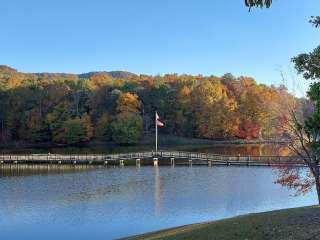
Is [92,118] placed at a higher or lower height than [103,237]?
higher

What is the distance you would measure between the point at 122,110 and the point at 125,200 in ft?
211

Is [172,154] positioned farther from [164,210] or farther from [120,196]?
[164,210]

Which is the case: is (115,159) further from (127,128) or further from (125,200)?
(127,128)

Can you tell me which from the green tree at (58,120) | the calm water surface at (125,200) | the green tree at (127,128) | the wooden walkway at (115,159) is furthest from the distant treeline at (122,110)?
the calm water surface at (125,200)

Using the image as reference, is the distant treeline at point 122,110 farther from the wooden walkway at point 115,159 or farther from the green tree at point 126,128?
the wooden walkway at point 115,159

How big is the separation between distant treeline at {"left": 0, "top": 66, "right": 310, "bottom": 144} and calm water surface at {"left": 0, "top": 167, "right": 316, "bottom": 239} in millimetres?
47403

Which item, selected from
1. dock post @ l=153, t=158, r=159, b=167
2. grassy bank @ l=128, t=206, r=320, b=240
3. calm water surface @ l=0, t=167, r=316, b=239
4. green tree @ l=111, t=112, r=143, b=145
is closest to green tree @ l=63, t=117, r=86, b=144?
green tree @ l=111, t=112, r=143, b=145

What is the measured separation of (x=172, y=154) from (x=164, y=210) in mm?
31862

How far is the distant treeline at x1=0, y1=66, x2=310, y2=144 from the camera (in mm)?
97250

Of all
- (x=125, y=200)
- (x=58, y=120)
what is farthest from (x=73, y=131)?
(x=125, y=200)

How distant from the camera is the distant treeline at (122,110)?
97.2m

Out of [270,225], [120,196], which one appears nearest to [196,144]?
[120,196]

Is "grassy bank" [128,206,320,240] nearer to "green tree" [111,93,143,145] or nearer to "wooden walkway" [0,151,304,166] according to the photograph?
Answer: "wooden walkway" [0,151,304,166]

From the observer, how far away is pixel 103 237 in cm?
2366
